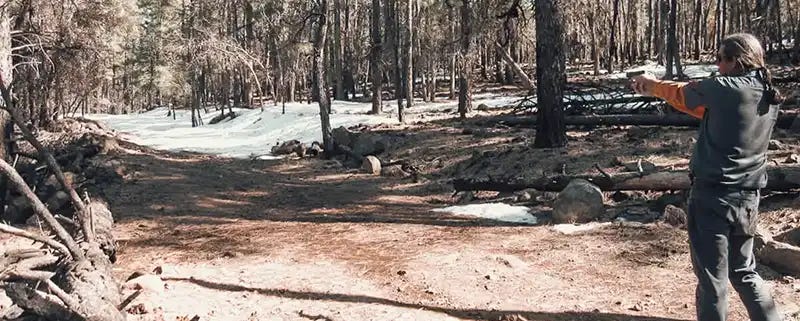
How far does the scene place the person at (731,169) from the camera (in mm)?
3490

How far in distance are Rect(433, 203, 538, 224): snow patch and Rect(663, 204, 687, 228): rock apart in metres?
1.54

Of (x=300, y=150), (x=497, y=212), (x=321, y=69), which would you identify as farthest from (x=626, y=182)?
(x=300, y=150)

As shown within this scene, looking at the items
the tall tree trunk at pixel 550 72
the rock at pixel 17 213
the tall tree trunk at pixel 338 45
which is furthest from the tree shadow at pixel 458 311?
the tall tree trunk at pixel 338 45

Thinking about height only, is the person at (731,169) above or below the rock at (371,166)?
above

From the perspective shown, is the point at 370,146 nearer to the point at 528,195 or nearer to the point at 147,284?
the point at 528,195

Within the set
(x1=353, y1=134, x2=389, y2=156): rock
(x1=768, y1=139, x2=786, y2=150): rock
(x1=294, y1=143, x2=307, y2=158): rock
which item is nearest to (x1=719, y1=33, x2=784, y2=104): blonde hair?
(x1=768, y1=139, x2=786, y2=150): rock

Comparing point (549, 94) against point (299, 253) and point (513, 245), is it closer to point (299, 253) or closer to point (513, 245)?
point (513, 245)

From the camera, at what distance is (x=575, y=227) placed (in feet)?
24.2

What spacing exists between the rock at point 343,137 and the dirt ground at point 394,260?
664 cm

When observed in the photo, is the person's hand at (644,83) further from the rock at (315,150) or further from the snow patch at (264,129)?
the snow patch at (264,129)

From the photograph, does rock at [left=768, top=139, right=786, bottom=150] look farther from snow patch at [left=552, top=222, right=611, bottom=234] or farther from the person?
the person

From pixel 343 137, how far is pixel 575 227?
11.5 meters

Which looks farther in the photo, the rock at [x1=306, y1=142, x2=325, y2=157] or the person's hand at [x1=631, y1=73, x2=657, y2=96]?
the rock at [x1=306, y1=142, x2=325, y2=157]

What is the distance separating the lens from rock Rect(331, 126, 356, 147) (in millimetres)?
17875
